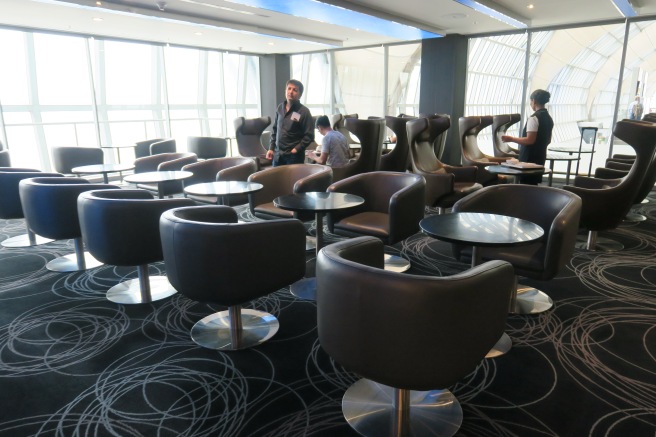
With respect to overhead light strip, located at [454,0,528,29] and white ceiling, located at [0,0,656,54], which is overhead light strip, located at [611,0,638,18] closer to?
white ceiling, located at [0,0,656,54]

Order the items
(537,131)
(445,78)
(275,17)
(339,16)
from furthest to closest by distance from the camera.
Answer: (445,78), (275,17), (339,16), (537,131)

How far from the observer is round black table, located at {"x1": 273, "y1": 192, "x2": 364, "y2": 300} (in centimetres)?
303

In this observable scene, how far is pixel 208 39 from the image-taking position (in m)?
9.23

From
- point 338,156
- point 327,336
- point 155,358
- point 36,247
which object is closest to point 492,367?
point 327,336

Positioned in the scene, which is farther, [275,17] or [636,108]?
[636,108]

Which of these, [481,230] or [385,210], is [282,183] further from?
[481,230]

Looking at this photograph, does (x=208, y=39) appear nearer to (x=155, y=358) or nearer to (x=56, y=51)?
(x=56, y=51)

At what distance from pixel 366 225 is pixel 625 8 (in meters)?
6.27

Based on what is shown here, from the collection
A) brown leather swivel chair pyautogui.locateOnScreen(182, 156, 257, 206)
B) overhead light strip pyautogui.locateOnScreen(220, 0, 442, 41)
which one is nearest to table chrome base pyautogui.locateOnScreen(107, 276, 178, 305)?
brown leather swivel chair pyautogui.locateOnScreen(182, 156, 257, 206)

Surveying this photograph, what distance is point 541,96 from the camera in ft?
15.0

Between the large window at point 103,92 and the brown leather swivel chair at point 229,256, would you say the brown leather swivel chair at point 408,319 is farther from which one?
the large window at point 103,92

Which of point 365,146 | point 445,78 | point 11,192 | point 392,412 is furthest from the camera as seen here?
point 445,78

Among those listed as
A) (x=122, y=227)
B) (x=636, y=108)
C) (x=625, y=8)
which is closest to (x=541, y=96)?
(x=625, y=8)

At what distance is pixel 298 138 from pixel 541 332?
316cm
